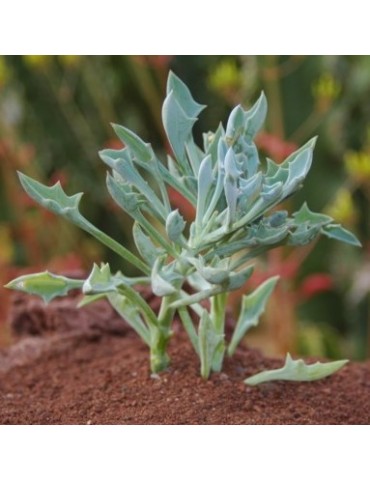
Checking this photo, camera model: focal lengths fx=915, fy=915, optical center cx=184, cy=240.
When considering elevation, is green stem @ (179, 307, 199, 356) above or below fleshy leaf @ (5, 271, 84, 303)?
below

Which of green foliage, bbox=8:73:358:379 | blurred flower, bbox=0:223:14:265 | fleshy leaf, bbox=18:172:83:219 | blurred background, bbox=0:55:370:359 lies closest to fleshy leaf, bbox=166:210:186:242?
green foliage, bbox=8:73:358:379

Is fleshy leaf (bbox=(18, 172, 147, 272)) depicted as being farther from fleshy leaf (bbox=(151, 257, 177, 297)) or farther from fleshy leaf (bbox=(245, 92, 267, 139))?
fleshy leaf (bbox=(245, 92, 267, 139))

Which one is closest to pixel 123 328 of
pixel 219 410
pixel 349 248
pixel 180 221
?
pixel 219 410

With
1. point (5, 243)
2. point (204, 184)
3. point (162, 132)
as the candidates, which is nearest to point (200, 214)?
point (204, 184)

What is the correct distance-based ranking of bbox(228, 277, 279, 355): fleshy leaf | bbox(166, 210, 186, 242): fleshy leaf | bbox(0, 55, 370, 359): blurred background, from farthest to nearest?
bbox(0, 55, 370, 359): blurred background, bbox(228, 277, 279, 355): fleshy leaf, bbox(166, 210, 186, 242): fleshy leaf

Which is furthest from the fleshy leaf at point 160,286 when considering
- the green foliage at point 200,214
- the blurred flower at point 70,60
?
the blurred flower at point 70,60

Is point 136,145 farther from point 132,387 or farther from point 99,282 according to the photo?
point 132,387

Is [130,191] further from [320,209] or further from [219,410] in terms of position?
[320,209]
